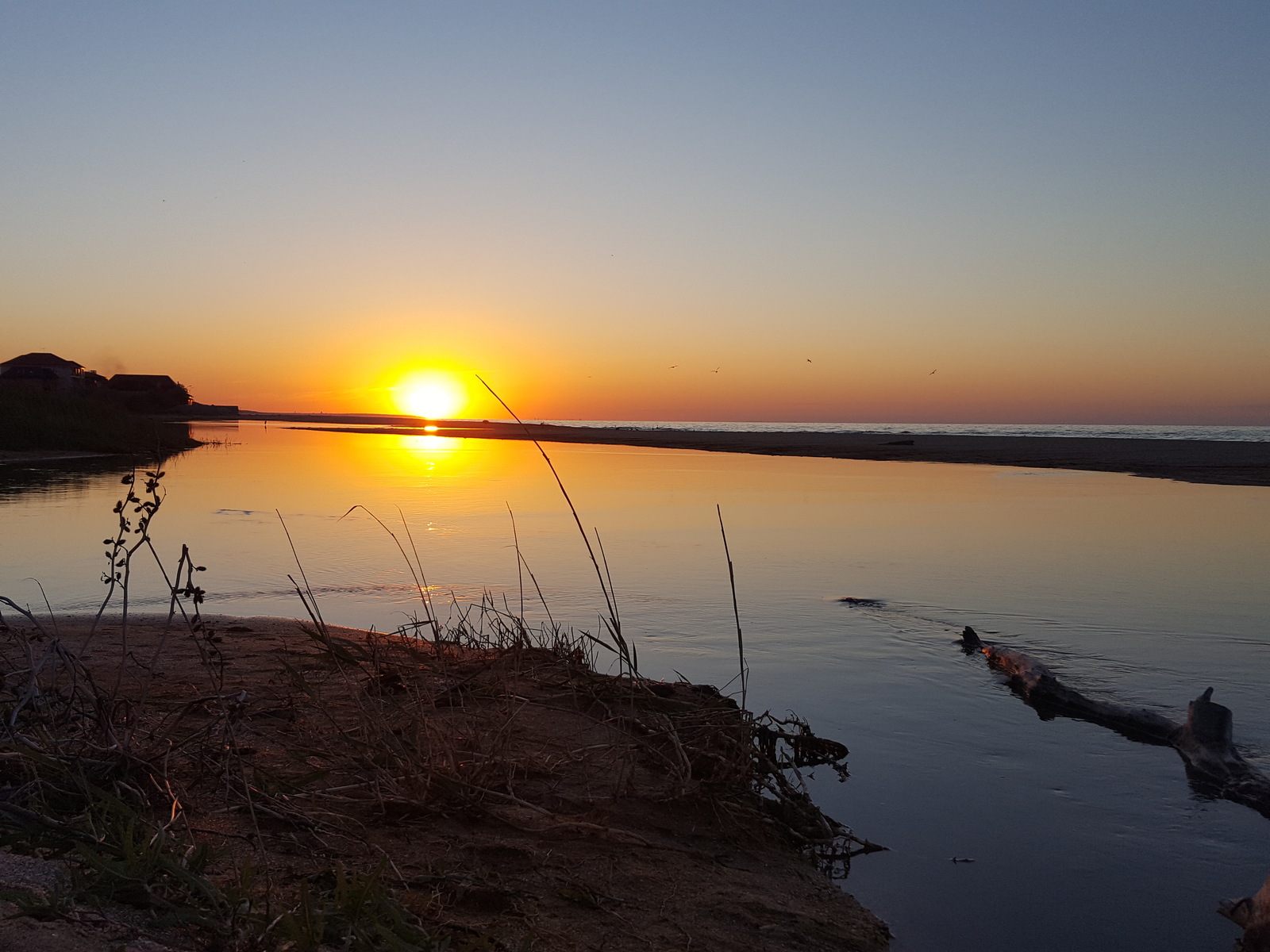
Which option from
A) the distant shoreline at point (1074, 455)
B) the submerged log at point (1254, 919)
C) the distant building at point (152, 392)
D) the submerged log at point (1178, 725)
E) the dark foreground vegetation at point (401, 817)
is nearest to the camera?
the dark foreground vegetation at point (401, 817)

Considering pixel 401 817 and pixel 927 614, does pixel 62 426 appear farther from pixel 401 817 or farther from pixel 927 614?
pixel 401 817

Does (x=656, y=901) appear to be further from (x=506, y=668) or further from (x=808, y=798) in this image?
(x=506, y=668)

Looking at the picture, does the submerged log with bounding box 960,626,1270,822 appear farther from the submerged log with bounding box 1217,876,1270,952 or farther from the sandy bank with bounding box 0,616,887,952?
the sandy bank with bounding box 0,616,887,952

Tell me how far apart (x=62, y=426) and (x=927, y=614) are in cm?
2722

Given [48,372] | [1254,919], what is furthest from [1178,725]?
[48,372]

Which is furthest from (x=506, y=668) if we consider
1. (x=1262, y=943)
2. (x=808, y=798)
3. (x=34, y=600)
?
(x=34, y=600)

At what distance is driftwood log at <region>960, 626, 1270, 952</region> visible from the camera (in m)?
2.88

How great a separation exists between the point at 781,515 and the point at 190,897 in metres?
A: 11.9

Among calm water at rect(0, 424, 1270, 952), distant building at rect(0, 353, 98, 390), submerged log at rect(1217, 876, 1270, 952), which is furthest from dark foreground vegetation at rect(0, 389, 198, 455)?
distant building at rect(0, 353, 98, 390)

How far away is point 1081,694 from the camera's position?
5.04 meters

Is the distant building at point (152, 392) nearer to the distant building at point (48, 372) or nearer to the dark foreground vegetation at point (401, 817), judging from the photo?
the distant building at point (48, 372)

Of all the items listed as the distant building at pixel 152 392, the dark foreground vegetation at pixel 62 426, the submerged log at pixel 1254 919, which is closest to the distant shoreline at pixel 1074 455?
the dark foreground vegetation at pixel 62 426

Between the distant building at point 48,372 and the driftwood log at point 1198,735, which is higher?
the distant building at point 48,372

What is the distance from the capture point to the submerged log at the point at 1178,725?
3.88 meters
